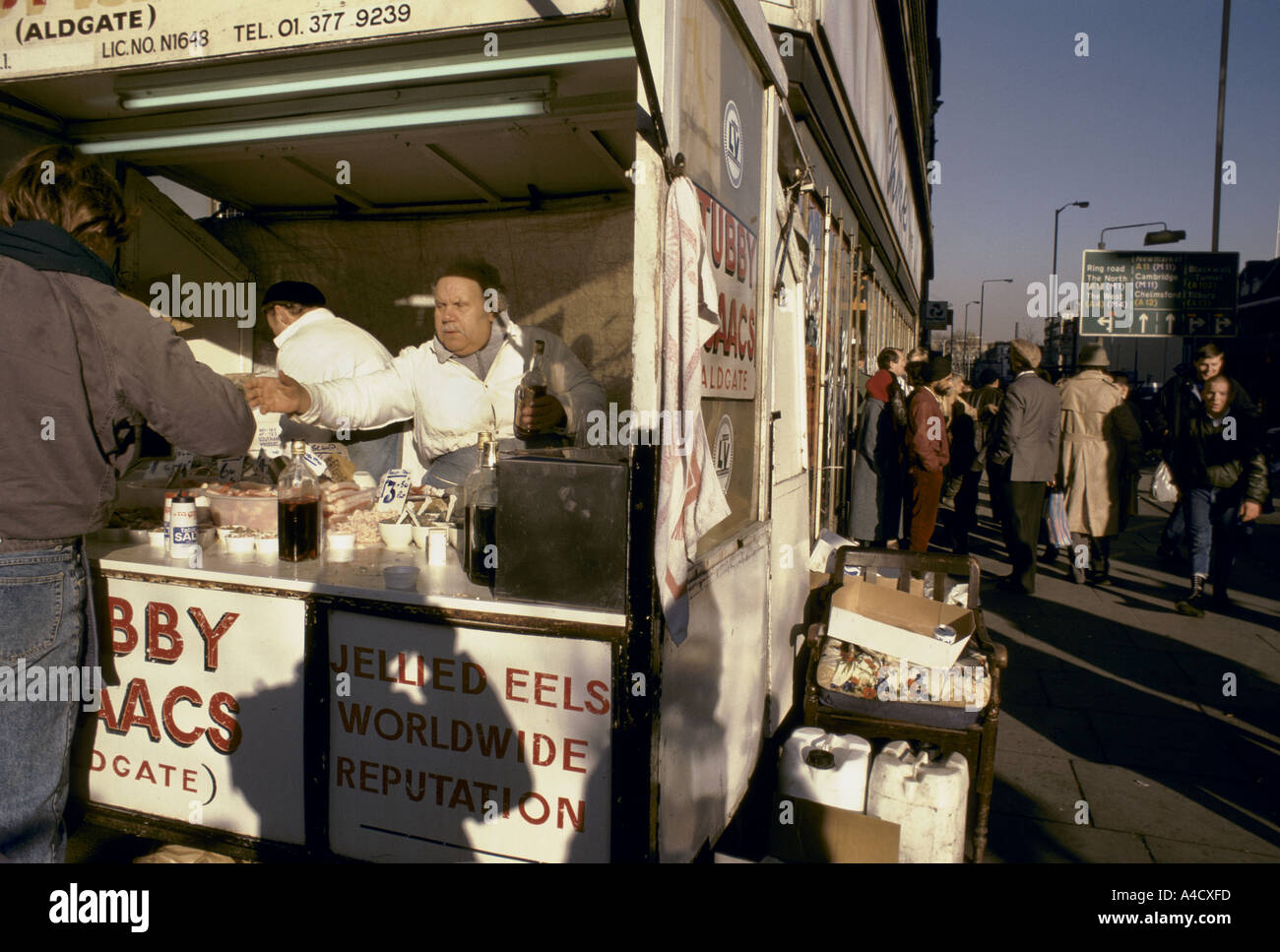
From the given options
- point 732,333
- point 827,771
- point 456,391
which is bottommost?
point 827,771

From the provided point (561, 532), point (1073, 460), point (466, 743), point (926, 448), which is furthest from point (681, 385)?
point (1073, 460)

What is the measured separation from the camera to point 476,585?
2.63 m

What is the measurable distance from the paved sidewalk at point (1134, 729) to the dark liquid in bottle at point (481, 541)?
7.18ft

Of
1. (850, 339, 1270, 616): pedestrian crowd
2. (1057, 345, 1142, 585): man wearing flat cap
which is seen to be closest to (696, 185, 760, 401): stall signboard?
(850, 339, 1270, 616): pedestrian crowd

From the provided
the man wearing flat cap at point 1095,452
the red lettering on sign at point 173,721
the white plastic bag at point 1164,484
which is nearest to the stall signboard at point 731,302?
the red lettering on sign at point 173,721

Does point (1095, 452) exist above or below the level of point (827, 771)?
above

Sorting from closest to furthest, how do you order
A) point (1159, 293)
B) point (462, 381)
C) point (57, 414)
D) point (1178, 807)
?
point (57, 414), point (1178, 807), point (462, 381), point (1159, 293)

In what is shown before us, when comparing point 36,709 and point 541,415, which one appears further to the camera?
point 541,415

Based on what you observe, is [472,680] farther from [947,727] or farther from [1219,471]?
[1219,471]

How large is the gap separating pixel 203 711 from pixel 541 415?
4.89 ft

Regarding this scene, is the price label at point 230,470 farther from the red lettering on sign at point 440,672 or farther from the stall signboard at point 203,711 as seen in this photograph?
the red lettering on sign at point 440,672
